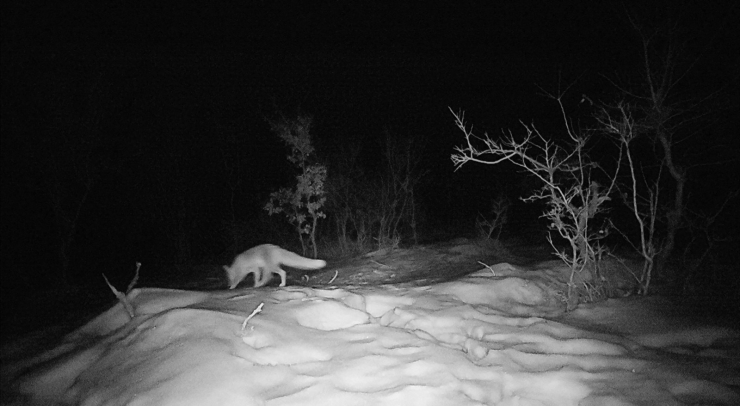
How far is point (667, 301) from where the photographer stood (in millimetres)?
6078

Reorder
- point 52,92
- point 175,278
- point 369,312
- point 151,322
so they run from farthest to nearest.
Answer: point 52,92 → point 175,278 → point 369,312 → point 151,322

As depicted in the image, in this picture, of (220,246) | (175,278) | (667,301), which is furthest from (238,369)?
(220,246)

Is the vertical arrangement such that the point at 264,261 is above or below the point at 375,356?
above

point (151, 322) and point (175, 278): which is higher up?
point (151, 322)

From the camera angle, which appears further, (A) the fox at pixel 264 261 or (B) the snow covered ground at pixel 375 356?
(A) the fox at pixel 264 261

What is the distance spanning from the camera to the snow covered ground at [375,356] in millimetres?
3488

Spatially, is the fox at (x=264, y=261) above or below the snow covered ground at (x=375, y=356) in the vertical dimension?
above

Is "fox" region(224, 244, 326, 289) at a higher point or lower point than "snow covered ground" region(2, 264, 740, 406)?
higher

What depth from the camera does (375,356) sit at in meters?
4.12

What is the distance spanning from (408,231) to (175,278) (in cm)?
940

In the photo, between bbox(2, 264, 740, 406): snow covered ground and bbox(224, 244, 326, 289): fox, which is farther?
bbox(224, 244, 326, 289): fox

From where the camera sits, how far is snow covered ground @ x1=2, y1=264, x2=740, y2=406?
349cm

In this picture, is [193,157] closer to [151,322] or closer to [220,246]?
[220,246]

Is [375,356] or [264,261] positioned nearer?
[375,356]
